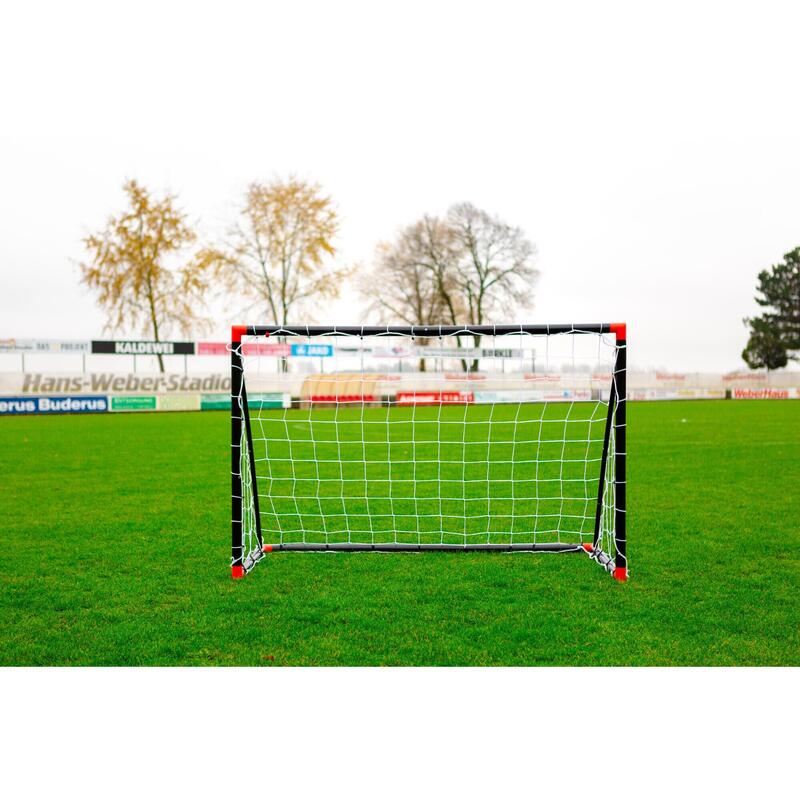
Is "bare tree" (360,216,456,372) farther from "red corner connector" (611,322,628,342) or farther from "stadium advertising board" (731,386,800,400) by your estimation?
"red corner connector" (611,322,628,342)

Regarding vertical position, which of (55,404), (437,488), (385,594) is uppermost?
(385,594)

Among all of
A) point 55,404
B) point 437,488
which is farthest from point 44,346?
point 437,488

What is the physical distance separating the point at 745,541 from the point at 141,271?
117 ft

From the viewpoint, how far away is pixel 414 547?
565cm

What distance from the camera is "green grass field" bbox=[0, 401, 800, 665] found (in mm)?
3715

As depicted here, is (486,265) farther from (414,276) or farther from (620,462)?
(620,462)

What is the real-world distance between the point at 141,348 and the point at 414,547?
29942 mm

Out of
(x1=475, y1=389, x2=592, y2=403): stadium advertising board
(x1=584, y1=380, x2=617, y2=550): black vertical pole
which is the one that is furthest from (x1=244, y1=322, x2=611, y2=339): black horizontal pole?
(x1=475, y1=389, x2=592, y2=403): stadium advertising board

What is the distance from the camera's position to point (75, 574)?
5.17m

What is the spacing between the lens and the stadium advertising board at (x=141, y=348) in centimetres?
3134

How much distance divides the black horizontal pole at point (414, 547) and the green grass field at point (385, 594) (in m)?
0.08

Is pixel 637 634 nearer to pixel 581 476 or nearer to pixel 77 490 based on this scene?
pixel 581 476

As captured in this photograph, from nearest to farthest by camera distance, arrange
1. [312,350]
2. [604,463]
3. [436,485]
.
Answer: [604,463] → [436,485] → [312,350]

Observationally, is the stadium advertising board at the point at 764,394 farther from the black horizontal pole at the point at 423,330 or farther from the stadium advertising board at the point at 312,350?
the black horizontal pole at the point at 423,330
